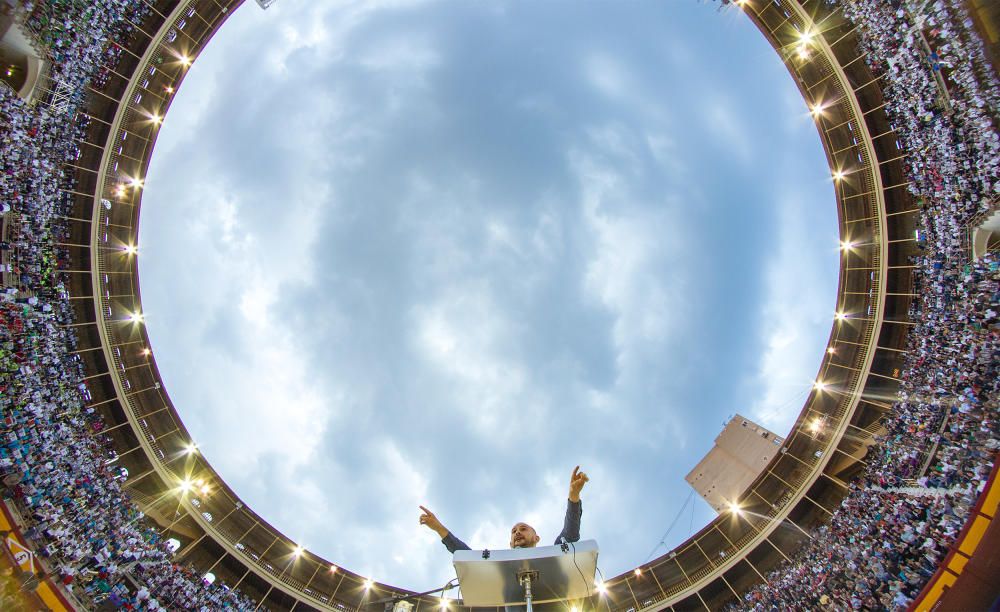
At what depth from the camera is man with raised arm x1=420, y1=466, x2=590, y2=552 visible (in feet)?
25.6

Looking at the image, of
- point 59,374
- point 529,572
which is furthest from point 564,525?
point 59,374

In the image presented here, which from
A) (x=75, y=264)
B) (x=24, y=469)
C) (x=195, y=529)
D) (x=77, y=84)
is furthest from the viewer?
(x=195, y=529)

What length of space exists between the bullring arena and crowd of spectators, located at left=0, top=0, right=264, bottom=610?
0.10m

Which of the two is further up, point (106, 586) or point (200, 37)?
point (200, 37)

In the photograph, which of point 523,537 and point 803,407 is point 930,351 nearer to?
point 803,407

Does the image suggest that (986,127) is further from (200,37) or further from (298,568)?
(298,568)

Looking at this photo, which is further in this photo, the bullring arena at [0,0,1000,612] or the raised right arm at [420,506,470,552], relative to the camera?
the bullring arena at [0,0,1000,612]

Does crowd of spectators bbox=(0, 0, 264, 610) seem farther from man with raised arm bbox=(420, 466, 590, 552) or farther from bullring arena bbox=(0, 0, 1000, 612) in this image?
man with raised arm bbox=(420, 466, 590, 552)

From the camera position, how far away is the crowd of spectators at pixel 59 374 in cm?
1530

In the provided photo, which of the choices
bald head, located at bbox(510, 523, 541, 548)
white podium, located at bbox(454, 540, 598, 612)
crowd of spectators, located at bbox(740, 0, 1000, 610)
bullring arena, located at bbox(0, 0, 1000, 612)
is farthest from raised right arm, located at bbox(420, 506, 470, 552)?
crowd of spectators, located at bbox(740, 0, 1000, 610)

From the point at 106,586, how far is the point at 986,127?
112ft

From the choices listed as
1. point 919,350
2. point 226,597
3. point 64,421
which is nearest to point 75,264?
point 64,421

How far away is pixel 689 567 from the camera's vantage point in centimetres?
2269

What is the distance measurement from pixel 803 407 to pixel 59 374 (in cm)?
3613
